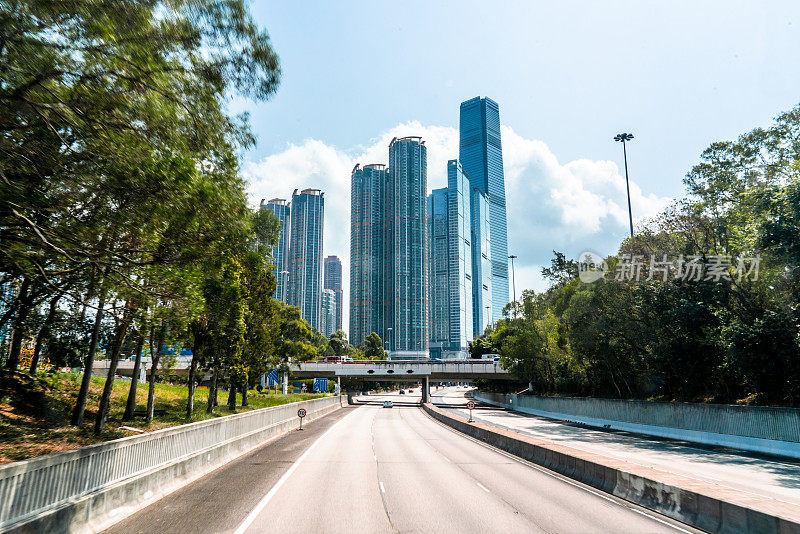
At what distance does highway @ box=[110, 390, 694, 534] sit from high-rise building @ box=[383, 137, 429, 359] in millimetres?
163020

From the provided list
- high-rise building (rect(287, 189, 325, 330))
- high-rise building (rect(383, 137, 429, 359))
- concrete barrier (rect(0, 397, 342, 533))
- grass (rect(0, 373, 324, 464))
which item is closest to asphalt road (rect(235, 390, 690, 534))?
concrete barrier (rect(0, 397, 342, 533))

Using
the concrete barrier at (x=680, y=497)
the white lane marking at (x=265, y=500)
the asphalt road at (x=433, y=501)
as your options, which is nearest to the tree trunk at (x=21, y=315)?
the white lane marking at (x=265, y=500)

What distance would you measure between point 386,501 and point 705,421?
73.6 feet

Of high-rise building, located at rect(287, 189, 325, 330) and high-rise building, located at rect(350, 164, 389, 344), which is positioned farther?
high-rise building, located at rect(350, 164, 389, 344)

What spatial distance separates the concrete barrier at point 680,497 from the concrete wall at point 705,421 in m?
11.5

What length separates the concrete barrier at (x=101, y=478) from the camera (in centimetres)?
702

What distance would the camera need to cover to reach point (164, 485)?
11859 millimetres

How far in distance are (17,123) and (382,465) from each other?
1469cm

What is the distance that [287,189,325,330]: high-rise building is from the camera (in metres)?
174

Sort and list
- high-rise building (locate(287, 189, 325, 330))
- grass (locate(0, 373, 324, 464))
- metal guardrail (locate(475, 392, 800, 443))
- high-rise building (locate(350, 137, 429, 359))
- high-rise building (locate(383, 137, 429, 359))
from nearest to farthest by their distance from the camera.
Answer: grass (locate(0, 373, 324, 464)) < metal guardrail (locate(475, 392, 800, 443)) < high-rise building (locate(287, 189, 325, 330)) < high-rise building (locate(383, 137, 429, 359)) < high-rise building (locate(350, 137, 429, 359))

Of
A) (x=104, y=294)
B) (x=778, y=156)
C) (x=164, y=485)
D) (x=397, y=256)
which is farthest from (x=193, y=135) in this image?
(x=397, y=256)

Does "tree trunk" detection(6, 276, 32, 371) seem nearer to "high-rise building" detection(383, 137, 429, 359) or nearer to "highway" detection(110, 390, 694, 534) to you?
"highway" detection(110, 390, 694, 534)

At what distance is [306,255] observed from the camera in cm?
17838

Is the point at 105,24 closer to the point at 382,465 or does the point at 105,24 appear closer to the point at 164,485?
the point at 164,485
